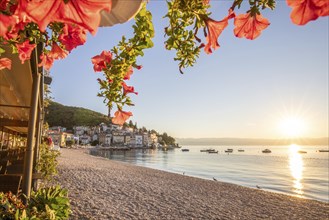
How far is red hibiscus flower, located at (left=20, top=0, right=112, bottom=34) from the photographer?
0.57m

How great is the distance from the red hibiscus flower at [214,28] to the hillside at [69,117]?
507 ft

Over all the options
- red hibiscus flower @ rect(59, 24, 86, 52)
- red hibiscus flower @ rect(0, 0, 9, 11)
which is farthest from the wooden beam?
red hibiscus flower @ rect(0, 0, 9, 11)

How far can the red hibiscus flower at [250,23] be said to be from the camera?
971mm

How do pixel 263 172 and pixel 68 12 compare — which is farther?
pixel 263 172

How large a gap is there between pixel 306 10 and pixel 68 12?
0.51m

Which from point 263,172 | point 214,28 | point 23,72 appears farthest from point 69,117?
point 214,28

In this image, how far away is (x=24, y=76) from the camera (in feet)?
14.8

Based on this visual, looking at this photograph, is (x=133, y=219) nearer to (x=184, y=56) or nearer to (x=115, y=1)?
(x=184, y=56)

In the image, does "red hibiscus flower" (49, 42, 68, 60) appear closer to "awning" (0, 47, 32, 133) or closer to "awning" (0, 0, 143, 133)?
"awning" (0, 0, 143, 133)

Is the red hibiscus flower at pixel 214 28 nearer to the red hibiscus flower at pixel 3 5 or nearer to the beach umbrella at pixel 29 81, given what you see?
the beach umbrella at pixel 29 81

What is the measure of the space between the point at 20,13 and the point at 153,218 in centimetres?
845

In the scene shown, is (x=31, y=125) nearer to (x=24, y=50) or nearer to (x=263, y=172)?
(x=24, y=50)

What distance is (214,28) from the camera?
0.98 m

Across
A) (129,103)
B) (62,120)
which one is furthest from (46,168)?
(62,120)
